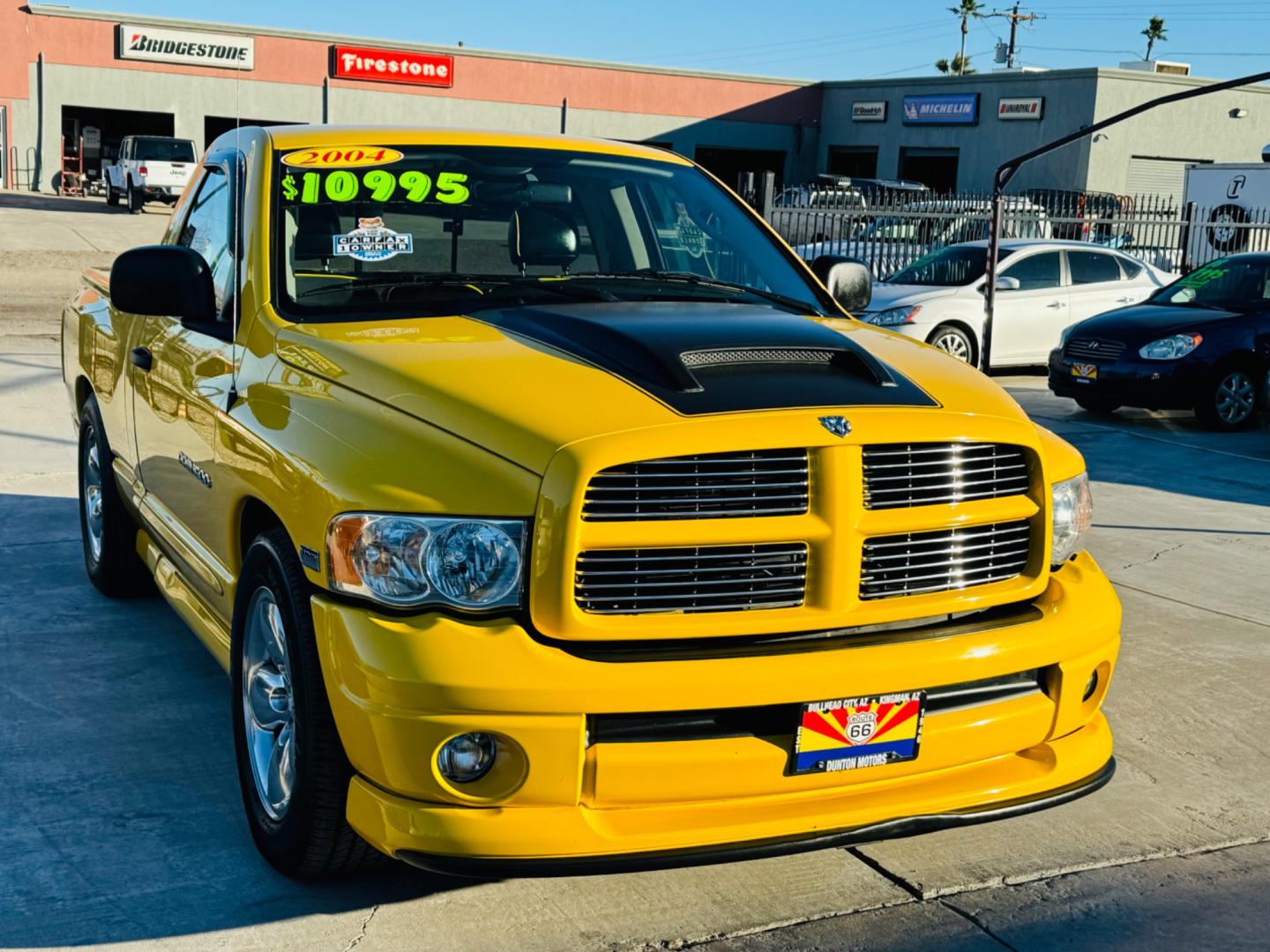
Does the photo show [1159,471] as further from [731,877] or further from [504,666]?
[504,666]

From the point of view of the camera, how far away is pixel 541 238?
451 centimetres

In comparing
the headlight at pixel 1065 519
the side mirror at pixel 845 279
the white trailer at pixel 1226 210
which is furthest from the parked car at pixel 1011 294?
the headlight at pixel 1065 519

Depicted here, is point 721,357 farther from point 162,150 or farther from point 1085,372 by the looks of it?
point 162,150

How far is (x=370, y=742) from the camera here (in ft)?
9.79

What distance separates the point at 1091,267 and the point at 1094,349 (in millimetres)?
3723

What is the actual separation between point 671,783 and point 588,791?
171mm

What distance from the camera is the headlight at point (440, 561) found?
9.79ft

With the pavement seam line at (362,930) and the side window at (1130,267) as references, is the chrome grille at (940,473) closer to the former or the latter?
the pavement seam line at (362,930)

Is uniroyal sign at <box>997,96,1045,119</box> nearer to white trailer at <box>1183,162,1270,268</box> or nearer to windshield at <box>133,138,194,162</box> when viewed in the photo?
white trailer at <box>1183,162,1270,268</box>

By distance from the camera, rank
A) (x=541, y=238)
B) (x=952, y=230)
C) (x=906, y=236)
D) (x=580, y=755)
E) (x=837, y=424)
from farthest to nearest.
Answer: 1. (x=952, y=230)
2. (x=906, y=236)
3. (x=541, y=238)
4. (x=837, y=424)
5. (x=580, y=755)

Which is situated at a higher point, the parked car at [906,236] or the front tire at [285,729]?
the parked car at [906,236]

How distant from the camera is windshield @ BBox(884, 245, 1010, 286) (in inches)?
607

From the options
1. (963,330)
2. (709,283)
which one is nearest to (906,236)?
(963,330)

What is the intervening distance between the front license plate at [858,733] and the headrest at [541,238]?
1933 mm
